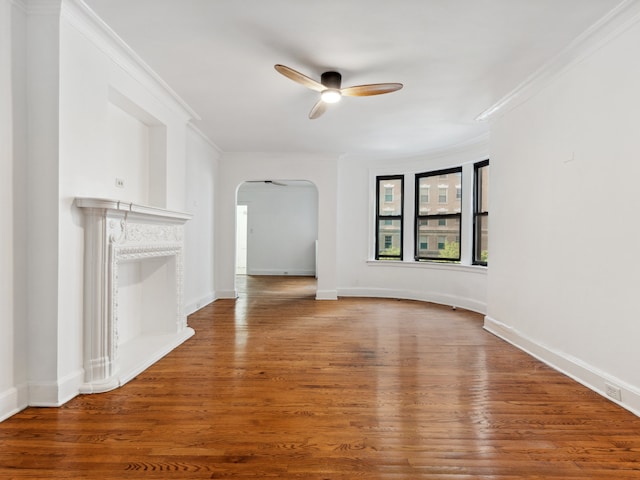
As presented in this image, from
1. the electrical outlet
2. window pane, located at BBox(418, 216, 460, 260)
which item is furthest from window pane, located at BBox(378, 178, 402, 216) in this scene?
the electrical outlet

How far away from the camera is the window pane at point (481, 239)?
5.59 m

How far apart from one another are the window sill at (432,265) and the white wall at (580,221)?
1594 mm

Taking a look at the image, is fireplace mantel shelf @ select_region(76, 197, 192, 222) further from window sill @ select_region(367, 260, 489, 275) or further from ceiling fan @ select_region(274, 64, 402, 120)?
window sill @ select_region(367, 260, 489, 275)

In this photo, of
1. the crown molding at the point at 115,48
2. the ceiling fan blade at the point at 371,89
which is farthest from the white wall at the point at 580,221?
the crown molding at the point at 115,48

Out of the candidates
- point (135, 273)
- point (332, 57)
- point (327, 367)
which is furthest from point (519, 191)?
point (135, 273)

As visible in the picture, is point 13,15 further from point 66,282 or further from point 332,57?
point 332,57

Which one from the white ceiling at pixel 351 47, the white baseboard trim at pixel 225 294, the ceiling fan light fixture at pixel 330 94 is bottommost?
the white baseboard trim at pixel 225 294

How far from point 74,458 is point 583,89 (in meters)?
4.18

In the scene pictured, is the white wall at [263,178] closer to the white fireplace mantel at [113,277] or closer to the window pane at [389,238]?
the window pane at [389,238]

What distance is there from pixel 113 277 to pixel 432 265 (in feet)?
16.9

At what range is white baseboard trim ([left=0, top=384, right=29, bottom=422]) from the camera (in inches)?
84.6

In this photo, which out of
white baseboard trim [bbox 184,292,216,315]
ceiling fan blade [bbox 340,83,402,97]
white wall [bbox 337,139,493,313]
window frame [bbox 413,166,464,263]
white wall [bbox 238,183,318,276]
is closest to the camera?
ceiling fan blade [bbox 340,83,402,97]

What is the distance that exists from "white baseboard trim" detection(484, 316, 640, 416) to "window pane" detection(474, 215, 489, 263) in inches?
69.3

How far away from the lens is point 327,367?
3.12 m
